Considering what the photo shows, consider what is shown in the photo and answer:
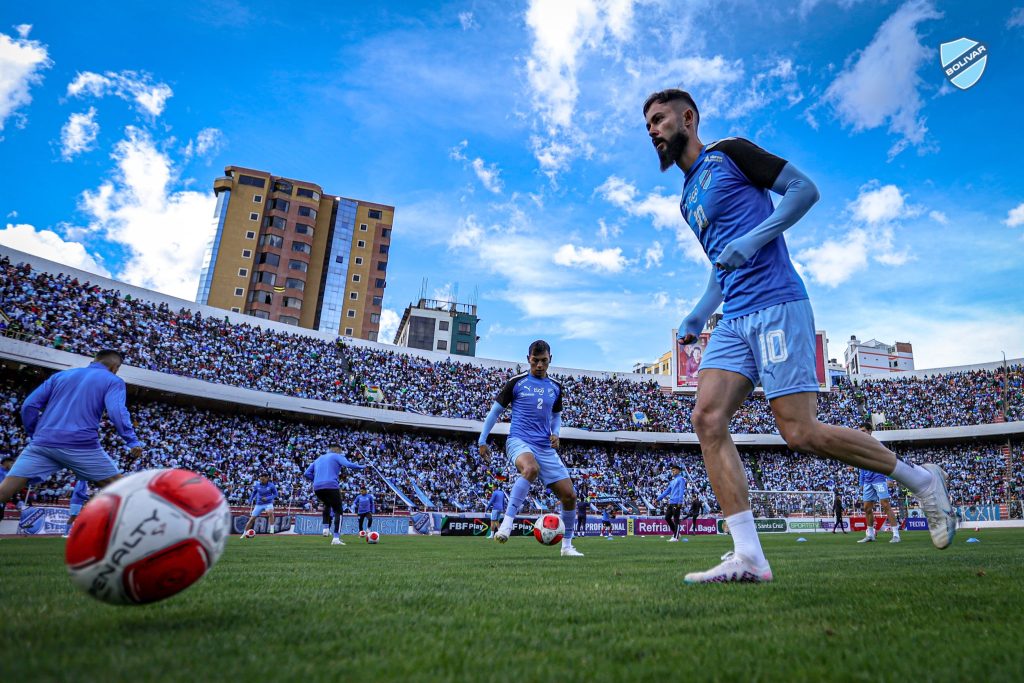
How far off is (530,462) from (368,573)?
3837mm

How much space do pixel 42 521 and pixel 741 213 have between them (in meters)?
22.1

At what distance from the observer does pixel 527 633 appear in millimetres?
2348

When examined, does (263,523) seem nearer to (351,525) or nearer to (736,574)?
(351,525)

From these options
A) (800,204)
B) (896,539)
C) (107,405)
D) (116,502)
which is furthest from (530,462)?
(896,539)

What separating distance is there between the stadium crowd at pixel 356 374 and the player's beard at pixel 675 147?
3015 cm

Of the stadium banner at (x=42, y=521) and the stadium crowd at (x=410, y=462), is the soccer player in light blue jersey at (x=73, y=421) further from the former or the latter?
the stadium crowd at (x=410, y=462)

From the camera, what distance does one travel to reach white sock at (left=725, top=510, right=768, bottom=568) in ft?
12.6

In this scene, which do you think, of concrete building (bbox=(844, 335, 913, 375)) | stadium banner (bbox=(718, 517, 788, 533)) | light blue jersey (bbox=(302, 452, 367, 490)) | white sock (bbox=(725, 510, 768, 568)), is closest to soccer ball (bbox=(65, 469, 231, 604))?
white sock (bbox=(725, 510, 768, 568))

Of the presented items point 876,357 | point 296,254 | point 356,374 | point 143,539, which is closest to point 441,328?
point 296,254

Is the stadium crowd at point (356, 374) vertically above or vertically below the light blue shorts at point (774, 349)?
above

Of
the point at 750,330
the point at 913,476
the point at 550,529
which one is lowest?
the point at 550,529

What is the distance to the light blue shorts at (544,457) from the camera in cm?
898

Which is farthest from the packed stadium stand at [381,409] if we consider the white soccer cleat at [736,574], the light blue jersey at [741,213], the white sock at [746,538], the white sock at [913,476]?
the white sock at [913,476]

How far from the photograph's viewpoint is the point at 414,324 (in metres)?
77.4
